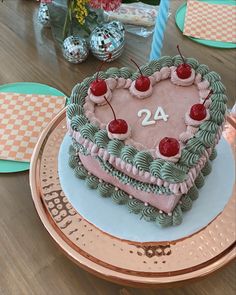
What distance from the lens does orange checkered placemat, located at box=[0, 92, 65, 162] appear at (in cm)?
101

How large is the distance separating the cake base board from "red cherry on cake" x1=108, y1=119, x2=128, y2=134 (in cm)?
17

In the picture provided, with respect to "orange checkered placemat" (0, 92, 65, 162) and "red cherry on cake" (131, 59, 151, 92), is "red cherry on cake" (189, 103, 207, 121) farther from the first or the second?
"orange checkered placemat" (0, 92, 65, 162)

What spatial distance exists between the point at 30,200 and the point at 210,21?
79 cm

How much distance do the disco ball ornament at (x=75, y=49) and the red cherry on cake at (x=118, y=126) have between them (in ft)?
1.57

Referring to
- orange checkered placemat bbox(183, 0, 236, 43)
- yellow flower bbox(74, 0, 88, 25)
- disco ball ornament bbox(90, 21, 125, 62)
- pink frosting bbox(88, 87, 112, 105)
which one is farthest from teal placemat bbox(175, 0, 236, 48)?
pink frosting bbox(88, 87, 112, 105)

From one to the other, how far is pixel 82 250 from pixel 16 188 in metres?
0.27

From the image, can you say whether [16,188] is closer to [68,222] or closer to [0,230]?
[0,230]

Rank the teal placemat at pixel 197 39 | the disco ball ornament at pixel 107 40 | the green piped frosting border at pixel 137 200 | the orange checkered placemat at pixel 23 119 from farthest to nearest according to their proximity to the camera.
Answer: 1. the teal placemat at pixel 197 39
2. the disco ball ornament at pixel 107 40
3. the orange checkered placemat at pixel 23 119
4. the green piped frosting border at pixel 137 200

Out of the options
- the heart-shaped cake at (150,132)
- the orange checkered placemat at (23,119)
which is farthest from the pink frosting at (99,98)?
the orange checkered placemat at (23,119)

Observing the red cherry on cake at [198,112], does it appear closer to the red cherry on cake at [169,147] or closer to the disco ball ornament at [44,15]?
the red cherry on cake at [169,147]

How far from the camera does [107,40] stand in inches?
44.5

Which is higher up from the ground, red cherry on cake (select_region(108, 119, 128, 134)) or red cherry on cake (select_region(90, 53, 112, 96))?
red cherry on cake (select_region(90, 53, 112, 96))

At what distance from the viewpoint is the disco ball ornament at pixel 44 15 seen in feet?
4.13

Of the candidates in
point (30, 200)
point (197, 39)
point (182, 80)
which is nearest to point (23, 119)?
point (30, 200)
